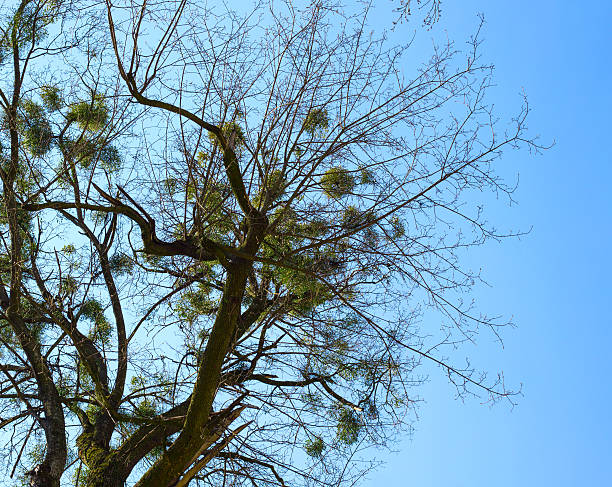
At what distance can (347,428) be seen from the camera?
14.6 ft

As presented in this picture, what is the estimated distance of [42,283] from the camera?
4.77m

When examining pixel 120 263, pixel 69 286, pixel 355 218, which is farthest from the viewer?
pixel 120 263

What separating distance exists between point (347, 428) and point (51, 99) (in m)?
3.27

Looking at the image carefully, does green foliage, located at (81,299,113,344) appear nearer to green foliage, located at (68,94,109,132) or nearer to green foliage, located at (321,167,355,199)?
green foliage, located at (68,94,109,132)

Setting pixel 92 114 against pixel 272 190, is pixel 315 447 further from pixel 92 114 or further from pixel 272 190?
pixel 92 114

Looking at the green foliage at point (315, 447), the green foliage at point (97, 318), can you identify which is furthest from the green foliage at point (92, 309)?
the green foliage at point (315, 447)

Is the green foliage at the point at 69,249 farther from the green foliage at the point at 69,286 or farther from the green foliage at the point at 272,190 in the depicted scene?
the green foliage at the point at 272,190

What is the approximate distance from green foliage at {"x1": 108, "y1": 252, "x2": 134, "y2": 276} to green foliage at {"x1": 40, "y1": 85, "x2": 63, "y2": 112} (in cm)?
Answer: 122

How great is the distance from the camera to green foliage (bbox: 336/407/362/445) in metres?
4.45

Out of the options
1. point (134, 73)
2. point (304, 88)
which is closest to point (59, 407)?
point (134, 73)

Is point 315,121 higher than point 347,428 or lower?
higher

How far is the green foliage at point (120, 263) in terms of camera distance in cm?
503

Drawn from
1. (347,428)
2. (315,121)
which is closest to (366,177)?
(315,121)

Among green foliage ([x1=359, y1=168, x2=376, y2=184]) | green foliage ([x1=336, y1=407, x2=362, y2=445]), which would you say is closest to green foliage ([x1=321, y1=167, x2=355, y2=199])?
green foliage ([x1=359, y1=168, x2=376, y2=184])
